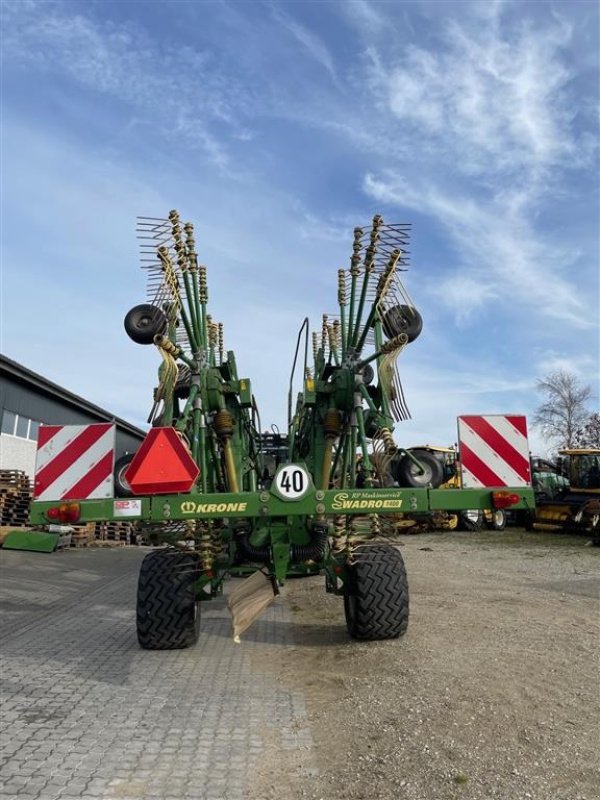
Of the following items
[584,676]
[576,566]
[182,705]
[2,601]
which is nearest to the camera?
[182,705]

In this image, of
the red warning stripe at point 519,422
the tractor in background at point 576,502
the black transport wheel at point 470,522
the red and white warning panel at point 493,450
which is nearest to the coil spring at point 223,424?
the red and white warning panel at point 493,450

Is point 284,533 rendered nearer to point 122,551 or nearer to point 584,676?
point 584,676

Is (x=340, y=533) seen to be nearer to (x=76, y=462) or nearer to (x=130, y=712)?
(x=130, y=712)

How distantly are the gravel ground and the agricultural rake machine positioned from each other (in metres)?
0.69

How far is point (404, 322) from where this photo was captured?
6.06 metres

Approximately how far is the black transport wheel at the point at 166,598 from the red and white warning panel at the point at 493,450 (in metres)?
2.62

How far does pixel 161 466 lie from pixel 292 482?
0.95 meters

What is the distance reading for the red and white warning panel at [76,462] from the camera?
4.63 meters

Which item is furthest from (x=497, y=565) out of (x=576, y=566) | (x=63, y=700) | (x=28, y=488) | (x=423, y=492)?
(x=28, y=488)

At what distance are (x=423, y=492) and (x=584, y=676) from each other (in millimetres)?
2106

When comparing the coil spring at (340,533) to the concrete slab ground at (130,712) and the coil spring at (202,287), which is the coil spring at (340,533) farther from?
the coil spring at (202,287)

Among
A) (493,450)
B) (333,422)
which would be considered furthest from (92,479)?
(493,450)

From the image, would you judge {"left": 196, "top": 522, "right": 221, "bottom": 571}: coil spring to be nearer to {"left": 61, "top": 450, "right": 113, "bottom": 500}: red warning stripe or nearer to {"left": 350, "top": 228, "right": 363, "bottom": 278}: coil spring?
{"left": 61, "top": 450, "right": 113, "bottom": 500}: red warning stripe

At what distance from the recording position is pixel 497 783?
10.8ft
